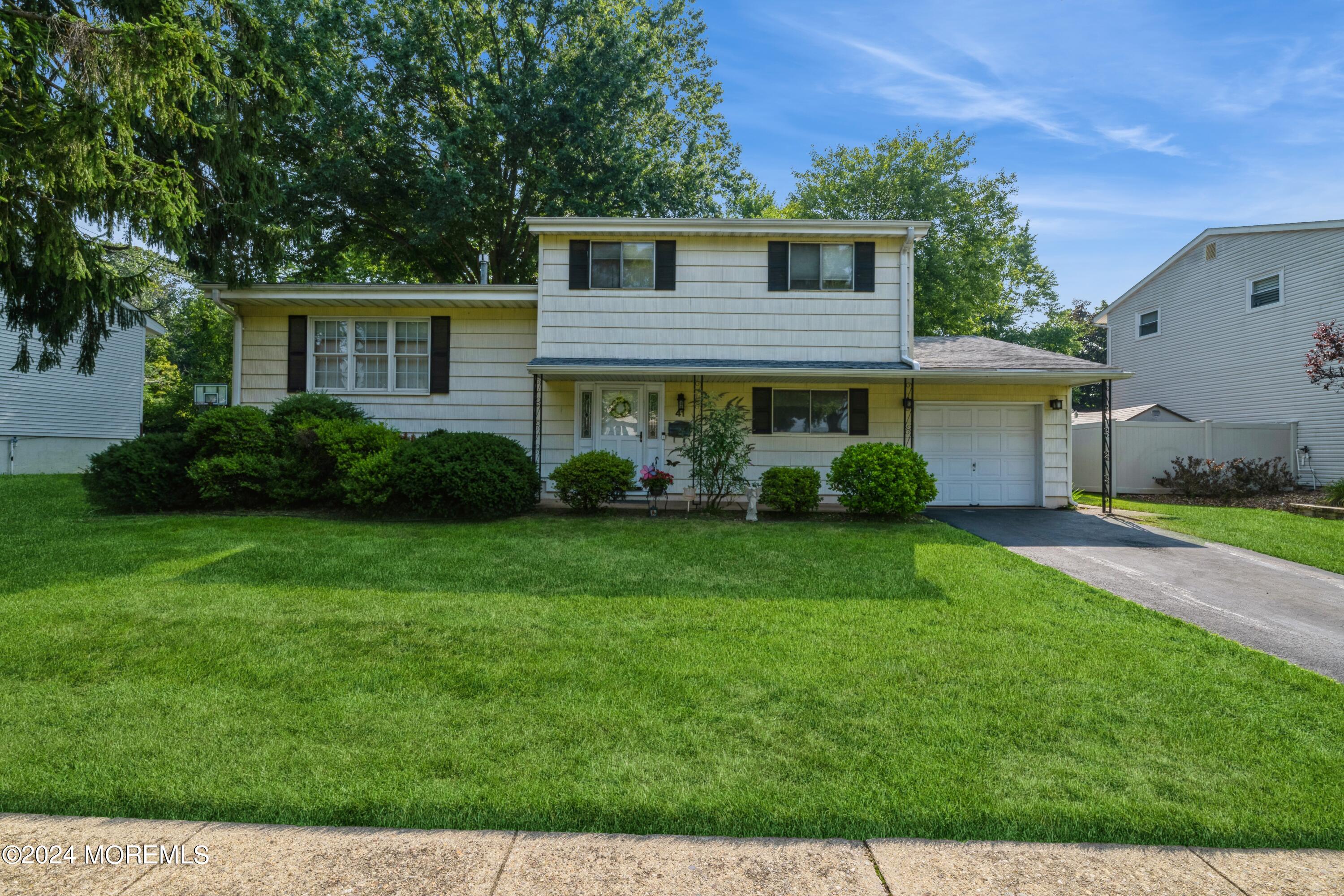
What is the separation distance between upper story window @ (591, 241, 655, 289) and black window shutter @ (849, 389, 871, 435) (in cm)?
437

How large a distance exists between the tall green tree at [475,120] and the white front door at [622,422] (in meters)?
7.54

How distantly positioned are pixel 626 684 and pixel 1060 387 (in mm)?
11841

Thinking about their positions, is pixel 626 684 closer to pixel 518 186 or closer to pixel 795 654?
pixel 795 654

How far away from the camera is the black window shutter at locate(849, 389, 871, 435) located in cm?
1218

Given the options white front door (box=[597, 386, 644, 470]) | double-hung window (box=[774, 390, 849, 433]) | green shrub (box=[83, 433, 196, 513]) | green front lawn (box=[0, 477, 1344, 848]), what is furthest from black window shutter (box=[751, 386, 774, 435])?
green shrub (box=[83, 433, 196, 513])

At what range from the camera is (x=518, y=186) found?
61.1ft

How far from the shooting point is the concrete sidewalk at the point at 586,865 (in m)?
2.12

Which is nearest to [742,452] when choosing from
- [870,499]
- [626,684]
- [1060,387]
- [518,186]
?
[870,499]

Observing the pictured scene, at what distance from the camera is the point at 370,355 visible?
40.9ft

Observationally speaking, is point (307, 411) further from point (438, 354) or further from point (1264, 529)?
point (1264, 529)

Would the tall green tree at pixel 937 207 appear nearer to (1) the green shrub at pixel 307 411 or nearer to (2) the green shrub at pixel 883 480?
(2) the green shrub at pixel 883 480

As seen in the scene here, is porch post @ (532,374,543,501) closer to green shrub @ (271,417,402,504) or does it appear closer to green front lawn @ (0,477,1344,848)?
green shrub @ (271,417,402,504)

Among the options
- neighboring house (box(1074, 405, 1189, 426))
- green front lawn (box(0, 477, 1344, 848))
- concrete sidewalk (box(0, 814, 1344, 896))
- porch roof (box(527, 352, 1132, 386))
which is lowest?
concrete sidewalk (box(0, 814, 1344, 896))

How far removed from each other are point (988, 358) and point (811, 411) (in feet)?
11.4
